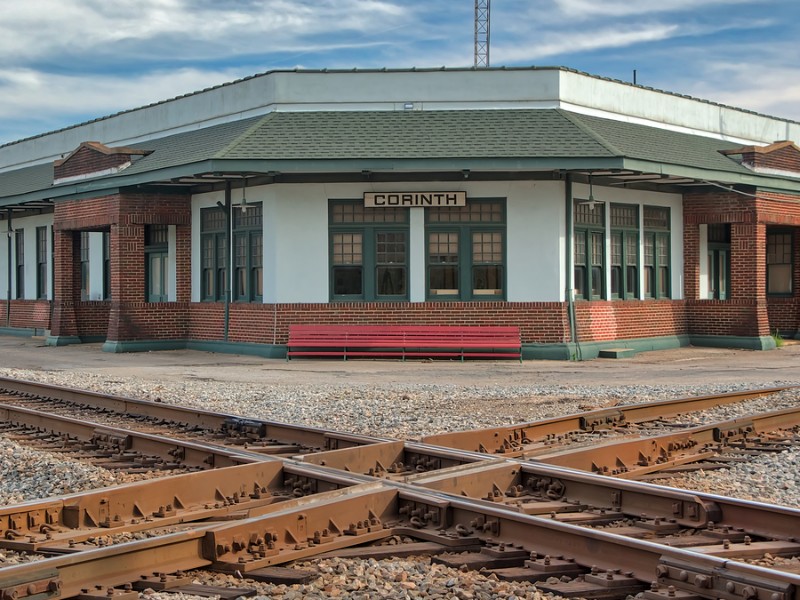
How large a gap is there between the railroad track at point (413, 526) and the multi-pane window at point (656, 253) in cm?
1698

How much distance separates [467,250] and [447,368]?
3.18 m

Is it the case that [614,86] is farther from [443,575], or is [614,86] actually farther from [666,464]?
[443,575]

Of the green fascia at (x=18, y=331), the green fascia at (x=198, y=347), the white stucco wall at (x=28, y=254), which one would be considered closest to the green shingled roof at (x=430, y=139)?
the green fascia at (x=198, y=347)

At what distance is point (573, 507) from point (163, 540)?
2.92m

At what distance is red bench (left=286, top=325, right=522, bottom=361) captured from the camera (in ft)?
70.9

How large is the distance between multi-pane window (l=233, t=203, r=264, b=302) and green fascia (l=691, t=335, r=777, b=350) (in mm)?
10677

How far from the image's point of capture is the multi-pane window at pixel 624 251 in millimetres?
23812

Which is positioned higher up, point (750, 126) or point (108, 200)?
point (750, 126)

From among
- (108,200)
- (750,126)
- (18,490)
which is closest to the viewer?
(18,490)

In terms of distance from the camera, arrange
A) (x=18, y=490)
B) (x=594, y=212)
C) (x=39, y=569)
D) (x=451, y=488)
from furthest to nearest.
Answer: (x=594, y=212)
(x=18, y=490)
(x=451, y=488)
(x=39, y=569)

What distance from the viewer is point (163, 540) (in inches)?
224

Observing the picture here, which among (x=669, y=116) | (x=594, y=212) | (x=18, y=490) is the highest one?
(x=669, y=116)

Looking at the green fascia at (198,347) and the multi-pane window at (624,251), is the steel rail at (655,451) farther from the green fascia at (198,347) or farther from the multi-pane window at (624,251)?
the green fascia at (198,347)

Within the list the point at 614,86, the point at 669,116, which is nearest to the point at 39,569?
the point at 614,86
